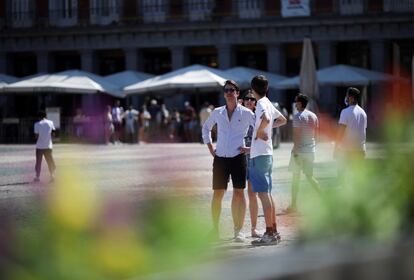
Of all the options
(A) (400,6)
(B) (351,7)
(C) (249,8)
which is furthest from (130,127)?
(A) (400,6)

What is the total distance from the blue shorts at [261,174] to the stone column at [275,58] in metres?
37.9

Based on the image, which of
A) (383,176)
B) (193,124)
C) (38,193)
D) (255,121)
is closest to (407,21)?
(193,124)

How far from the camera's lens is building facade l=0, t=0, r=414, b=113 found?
45.8 metres

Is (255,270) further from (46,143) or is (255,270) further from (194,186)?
(46,143)

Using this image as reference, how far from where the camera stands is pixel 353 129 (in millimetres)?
12500

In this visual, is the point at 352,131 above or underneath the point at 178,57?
underneath

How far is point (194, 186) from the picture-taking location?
1655 cm

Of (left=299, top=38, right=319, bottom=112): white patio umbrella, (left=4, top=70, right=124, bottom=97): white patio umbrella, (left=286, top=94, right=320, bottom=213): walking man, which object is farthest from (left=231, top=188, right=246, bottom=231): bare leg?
(left=4, top=70, right=124, bottom=97): white patio umbrella

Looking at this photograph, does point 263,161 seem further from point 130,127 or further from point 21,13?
point 21,13

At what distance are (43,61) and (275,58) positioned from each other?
13.6m

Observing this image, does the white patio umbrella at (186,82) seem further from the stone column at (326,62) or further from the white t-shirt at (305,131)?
the white t-shirt at (305,131)

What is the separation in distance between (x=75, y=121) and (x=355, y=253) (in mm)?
36790

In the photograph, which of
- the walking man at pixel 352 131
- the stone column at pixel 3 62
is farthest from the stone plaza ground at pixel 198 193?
the stone column at pixel 3 62

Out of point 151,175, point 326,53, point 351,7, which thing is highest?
point 351,7
